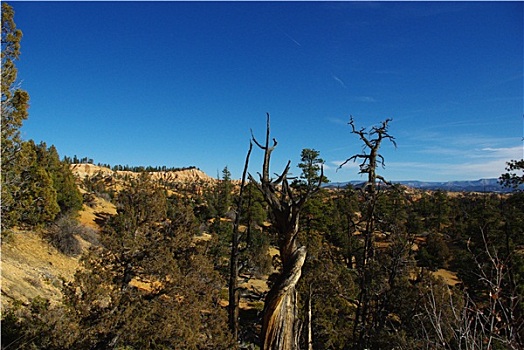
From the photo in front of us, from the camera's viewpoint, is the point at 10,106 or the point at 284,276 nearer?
the point at 284,276

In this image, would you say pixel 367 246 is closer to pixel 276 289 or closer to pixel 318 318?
pixel 276 289

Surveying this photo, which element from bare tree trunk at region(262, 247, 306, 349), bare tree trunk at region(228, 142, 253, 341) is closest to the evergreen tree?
bare tree trunk at region(228, 142, 253, 341)

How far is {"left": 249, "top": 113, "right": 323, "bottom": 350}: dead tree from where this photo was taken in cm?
411

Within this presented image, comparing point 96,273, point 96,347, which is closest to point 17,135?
point 96,273

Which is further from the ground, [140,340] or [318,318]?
[140,340]

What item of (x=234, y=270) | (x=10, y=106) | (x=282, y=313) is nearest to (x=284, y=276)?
(x=282, y=313)

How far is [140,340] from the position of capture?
31.1ft

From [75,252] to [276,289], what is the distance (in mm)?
22988

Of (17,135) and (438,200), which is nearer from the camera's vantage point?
(17,135)

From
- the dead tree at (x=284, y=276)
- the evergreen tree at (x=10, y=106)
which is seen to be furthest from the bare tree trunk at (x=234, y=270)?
the evergreen tree at (x=10, y=106)

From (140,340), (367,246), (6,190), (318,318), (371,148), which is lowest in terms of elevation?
(318,318)

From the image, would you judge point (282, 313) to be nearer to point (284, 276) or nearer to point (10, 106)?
point (284, 276)

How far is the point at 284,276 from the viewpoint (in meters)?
4.14

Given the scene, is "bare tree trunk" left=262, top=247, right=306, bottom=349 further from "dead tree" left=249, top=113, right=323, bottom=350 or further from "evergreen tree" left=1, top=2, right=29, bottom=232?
"evergreen tree" left=1, top=2, right=29, bottom=232
